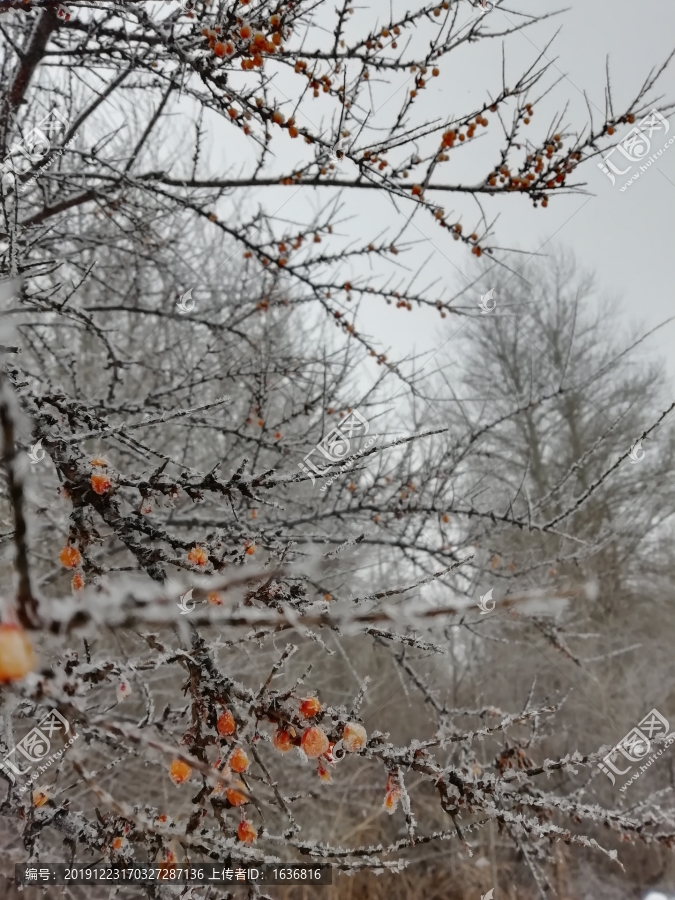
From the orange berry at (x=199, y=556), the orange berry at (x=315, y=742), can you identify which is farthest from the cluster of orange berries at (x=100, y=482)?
the orange berry at (x=315, y=742)

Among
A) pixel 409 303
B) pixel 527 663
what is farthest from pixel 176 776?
pixel 527 663

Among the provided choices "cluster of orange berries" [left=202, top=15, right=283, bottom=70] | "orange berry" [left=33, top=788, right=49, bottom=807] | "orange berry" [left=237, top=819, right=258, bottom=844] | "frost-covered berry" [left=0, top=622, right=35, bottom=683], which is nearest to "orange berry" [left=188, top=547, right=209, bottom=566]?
"orange berry" [left=237, top=819, right=258, bottom=844]

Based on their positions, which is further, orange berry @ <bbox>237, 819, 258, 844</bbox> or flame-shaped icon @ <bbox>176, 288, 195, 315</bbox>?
flame-shaped icon @ <bbox>176, 288, 195, 315</bbox>

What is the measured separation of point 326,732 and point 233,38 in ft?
→ 6.94

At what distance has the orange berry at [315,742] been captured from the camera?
96 centimetres

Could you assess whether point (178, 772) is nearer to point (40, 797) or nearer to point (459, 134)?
point (40, 797)

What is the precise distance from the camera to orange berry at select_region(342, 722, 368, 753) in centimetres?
98

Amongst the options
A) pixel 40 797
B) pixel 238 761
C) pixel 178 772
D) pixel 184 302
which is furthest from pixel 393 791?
pixel 184 302

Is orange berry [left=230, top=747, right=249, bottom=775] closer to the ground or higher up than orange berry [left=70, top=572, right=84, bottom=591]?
closer to the ground

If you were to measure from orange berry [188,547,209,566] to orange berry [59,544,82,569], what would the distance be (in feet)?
0.86

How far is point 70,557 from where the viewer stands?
1189mm

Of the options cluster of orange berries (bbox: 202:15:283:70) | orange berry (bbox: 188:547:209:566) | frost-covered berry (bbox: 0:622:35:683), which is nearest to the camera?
frost-covered berry (bbox: 0:622:35:683)

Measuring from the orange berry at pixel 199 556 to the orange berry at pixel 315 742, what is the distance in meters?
0.42

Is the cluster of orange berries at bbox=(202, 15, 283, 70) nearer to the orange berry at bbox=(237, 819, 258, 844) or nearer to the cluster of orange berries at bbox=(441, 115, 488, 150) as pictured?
the cluster of orange berries at bbox=(441, 115, 488, 150)
